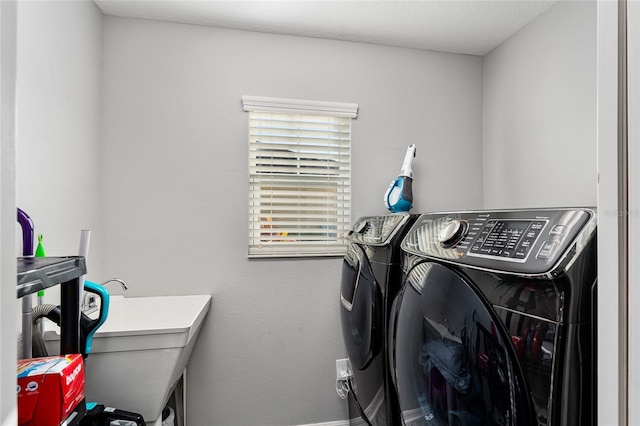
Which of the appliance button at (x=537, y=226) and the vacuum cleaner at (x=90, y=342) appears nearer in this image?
the appliance button at (x=537, y=226)

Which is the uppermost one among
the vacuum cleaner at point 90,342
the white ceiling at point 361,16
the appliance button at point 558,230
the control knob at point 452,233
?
the white ceiling at point 361,16

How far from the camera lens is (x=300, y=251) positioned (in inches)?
77.3

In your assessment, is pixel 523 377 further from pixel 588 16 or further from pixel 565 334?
pixel 588 16

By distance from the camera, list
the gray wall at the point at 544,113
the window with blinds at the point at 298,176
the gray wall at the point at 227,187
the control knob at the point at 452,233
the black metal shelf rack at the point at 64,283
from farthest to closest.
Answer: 1. the window with blinds at the point at 298,176
2. the gray wall at the point at 227,187
3. the gray wall at the point at 544,113
4. the control knob at the point at 452,233
5. the black metal shelf rack at the point at 64,283

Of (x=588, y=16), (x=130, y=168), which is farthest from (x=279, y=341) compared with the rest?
(x=588, y=16)

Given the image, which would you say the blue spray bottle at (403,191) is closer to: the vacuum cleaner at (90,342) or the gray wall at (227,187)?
the gray wall at (227,187)

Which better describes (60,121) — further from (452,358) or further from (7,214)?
(452,358)

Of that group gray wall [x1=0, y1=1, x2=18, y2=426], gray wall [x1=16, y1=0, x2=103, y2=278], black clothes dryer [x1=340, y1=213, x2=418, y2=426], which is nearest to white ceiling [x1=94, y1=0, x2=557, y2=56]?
gray wall [x1=16, y1=0, x2=103, y2=278]

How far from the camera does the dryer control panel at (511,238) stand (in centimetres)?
54

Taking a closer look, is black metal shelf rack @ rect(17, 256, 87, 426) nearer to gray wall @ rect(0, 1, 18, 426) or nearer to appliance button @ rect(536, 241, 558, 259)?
gray wall @ rect(0, 1, 18, 426)

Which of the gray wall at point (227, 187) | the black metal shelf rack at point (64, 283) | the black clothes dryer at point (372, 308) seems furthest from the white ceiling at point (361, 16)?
the black metal shelf rack at point (64, 283)

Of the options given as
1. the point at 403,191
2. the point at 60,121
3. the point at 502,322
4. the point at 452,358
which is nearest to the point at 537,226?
the point at 502,322

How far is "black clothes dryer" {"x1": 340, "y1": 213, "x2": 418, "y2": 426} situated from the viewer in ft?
3.70

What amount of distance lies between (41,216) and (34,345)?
0.46 metres
